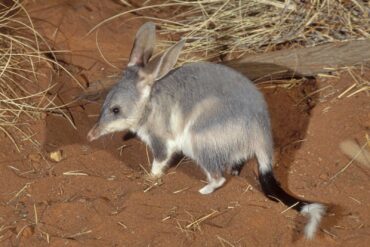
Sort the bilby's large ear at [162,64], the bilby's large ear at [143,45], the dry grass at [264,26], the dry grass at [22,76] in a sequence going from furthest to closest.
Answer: the dry grass at [264,26], the dry grass at [22,76], the bilby's large ear at [143,45], the bilby's large ear at [162,64]

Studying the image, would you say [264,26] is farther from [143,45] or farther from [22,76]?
[22,76]

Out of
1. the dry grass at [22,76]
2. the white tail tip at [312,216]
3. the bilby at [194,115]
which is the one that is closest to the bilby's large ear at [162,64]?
the bilby at [194,115]

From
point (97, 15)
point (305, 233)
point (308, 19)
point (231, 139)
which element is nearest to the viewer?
point (305, 233)

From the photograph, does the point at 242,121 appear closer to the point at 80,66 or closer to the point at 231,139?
the point at 231,139

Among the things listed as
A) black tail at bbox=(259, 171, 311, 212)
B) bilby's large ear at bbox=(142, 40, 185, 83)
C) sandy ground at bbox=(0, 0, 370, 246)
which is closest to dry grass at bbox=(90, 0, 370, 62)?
sandy ground at bbox=(0, 0, 370, 246)

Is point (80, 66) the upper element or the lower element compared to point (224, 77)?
lower

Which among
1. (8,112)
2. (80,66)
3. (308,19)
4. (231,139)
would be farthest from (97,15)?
(231,139)

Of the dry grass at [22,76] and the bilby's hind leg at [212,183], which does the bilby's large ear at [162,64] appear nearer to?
the bilby's hind leg at [212,183]
